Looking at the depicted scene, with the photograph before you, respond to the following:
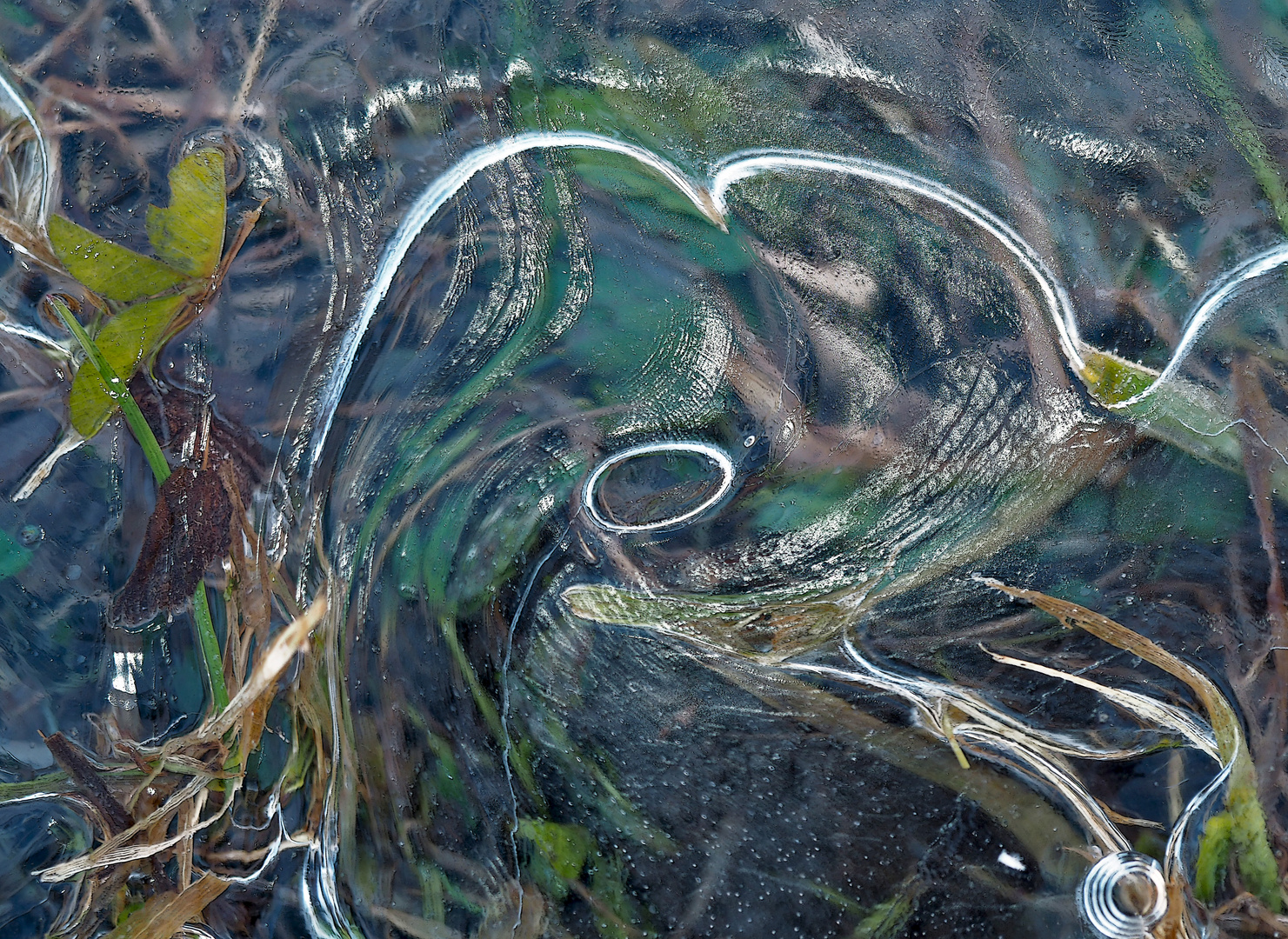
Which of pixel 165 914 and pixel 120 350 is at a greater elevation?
pixel 120 350

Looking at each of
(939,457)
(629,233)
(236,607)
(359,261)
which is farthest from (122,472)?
(939,457)

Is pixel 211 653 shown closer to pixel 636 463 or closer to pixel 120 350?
pixel 120 350

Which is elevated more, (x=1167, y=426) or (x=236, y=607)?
(x=236, y=607)

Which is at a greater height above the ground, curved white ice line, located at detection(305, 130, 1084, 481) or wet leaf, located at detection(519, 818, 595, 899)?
curved white ice line, located at detection(305, 130, 1084, 481)

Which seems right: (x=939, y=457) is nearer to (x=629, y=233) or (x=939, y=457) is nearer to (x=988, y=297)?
(x=988, y=297)

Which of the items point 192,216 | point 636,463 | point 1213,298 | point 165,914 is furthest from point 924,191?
point 165,914

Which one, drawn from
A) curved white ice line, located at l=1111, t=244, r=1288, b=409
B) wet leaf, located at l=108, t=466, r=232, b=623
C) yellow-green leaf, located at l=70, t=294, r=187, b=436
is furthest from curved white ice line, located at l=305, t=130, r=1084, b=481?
curved white ice line, located at l=1111, t=244, r=1288, b=409

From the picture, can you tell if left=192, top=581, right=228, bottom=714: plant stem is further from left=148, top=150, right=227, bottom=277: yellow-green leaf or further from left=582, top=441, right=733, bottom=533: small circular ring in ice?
left=582, top=441, right=733, bottom=533: small circular ring in ice
